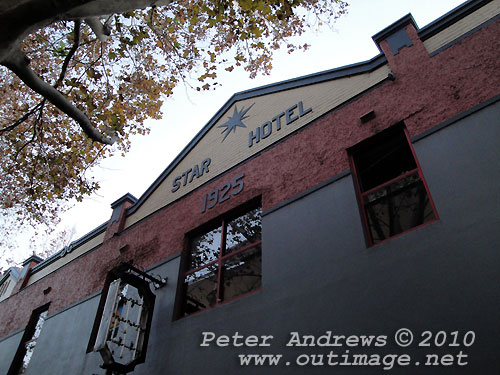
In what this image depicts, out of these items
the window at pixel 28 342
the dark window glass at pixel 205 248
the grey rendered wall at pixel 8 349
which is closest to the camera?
the dark window glass at pixel 205 248

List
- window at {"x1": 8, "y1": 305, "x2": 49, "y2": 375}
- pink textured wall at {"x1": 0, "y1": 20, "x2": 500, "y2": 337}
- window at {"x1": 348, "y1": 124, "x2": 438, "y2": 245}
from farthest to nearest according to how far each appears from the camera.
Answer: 1. window at {"x1": 8, "y1": 305, "x2": 49, "y2": 375}
2. pink textured wall at {"x1": 0, "y1": 20, "x2": 500, "y2": 337}
3. window at {"x1": 348, "y1": 124, "x2": 438, "y2": 245}

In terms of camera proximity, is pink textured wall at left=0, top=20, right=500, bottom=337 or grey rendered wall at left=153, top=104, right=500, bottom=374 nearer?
Result: grey rendered wall at left=153, top=104, right=500, bottom=374

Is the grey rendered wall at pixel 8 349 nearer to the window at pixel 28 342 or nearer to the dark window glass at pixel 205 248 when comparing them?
the window at pixel 28 342

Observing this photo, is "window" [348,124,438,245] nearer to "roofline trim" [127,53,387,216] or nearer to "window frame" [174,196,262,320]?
"roofline trim" [127,53,387,216]

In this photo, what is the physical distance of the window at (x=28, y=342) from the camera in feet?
41.2

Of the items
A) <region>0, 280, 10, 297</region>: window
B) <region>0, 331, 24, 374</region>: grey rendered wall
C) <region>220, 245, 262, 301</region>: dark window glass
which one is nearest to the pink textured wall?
<region>220, 245, 262, 301</region>: dark window glass

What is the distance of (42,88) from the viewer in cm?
679

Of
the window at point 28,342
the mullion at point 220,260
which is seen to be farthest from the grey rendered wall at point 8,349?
the mullion at point 220,260

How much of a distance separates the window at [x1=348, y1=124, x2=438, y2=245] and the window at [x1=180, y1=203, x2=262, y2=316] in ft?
8.39

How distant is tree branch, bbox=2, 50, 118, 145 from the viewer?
594cm

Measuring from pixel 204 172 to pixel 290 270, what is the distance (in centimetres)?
525

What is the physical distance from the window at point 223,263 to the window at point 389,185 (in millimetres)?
2557

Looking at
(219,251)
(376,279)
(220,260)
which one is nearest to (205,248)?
(219,251)

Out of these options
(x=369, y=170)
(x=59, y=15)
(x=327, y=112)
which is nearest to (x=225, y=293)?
(x=369, y=170)
